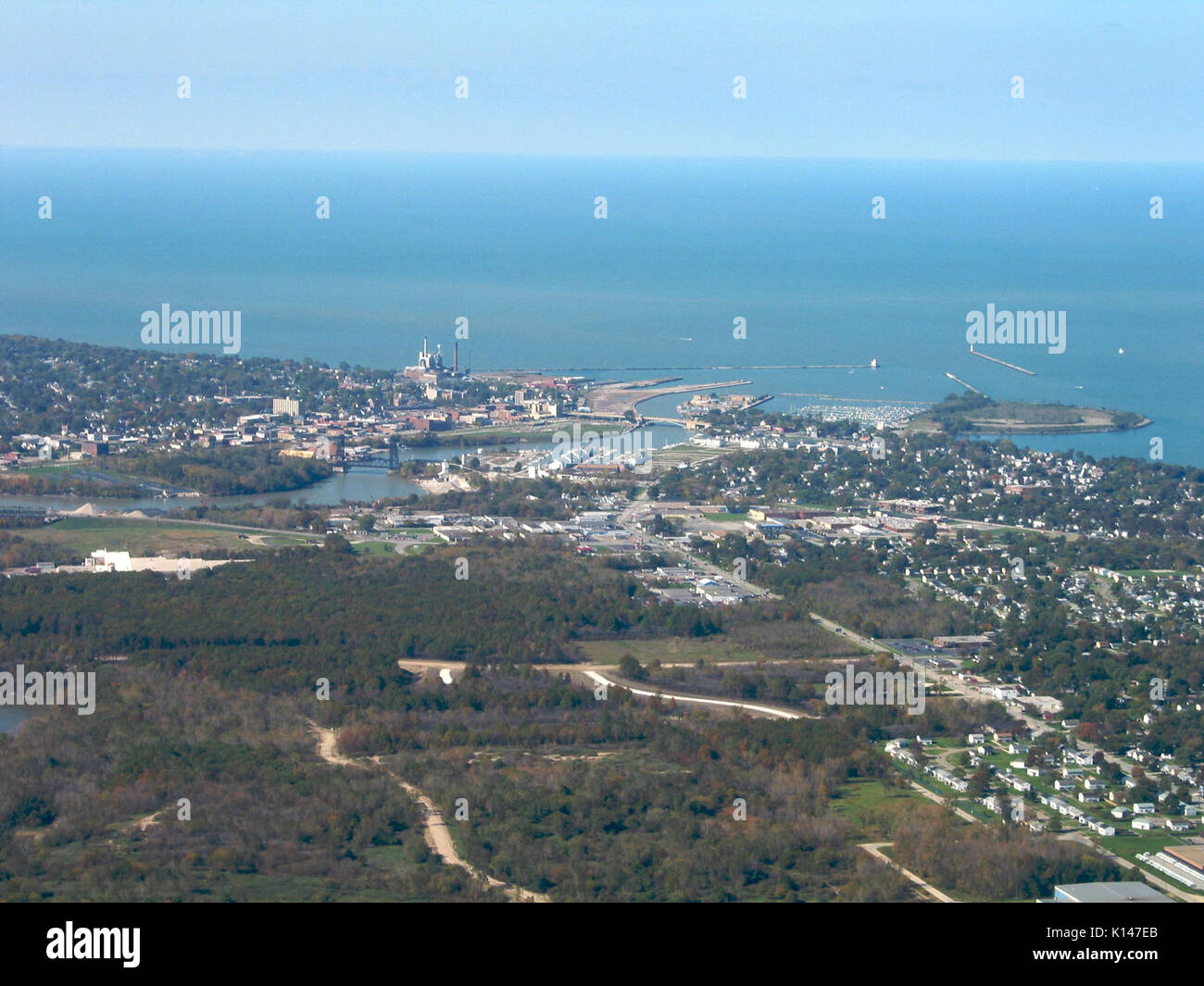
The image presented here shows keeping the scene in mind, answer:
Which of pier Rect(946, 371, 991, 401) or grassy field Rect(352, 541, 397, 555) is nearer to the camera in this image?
grassy field Rect(352, 541, 397, 555)

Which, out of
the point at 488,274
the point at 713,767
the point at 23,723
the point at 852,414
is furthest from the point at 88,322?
the point at 713,767

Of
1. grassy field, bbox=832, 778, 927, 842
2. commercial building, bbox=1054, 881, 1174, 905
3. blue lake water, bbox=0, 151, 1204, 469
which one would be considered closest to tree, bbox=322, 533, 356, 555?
blue lake water, bbox=0, 151, 1204, 469

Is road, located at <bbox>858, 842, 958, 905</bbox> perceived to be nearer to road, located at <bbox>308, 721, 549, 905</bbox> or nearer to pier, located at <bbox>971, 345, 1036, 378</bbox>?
road, located at <bbox>308, 721, 549, 905</bbox>

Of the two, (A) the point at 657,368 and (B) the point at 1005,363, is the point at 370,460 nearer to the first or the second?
(A) the point at 657,368

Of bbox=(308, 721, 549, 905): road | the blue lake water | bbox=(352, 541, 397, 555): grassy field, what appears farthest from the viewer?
the blue lake water

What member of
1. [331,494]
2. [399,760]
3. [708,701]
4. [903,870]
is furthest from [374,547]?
[903,870]

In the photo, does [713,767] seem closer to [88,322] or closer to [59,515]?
[59,515]

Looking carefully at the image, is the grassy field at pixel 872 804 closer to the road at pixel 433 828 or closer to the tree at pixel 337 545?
the road at pixel 433 828
